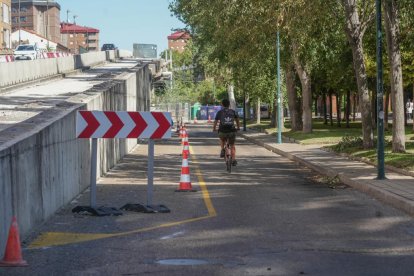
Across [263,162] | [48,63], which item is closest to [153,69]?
[48,63]

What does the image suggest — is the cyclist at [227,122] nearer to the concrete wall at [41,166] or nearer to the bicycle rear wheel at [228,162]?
the bicycle rear wheel at [228,162]

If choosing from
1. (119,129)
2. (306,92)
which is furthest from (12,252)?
(306,92)

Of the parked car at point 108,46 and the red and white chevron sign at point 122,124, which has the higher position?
the parked car at point 108,46

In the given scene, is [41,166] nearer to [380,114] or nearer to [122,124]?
[122,124]

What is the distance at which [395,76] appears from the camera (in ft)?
80.8

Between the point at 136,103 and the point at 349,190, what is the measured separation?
2317cm

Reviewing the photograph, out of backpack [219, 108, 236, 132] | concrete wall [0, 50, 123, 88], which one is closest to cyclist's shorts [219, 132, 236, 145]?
backpack [219, 108, 236, 132]

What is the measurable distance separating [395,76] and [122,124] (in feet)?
44.3

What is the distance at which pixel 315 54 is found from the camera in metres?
39.7

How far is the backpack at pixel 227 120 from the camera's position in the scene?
22.0m

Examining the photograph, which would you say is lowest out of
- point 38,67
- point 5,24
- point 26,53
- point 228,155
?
point 228,155

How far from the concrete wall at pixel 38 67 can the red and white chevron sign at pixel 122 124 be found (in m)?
25.4

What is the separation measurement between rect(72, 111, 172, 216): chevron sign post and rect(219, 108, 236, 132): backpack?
826 centimetres

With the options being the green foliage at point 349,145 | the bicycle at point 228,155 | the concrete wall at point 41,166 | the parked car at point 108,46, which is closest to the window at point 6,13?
the parked car at point 108,46
